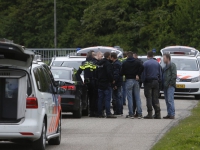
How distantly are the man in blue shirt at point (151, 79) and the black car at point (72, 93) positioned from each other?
5.75 feet

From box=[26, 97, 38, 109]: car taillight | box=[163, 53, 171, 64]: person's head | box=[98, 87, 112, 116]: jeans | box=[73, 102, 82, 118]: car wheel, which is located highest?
box=[163, 53, 171, 64]: person's head

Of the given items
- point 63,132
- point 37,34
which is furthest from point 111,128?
point 37,34

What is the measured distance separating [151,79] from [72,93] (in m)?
2.22

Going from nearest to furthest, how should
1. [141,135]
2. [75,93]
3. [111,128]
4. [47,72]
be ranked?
[47,72], [141,135], [111,128], [75,93]

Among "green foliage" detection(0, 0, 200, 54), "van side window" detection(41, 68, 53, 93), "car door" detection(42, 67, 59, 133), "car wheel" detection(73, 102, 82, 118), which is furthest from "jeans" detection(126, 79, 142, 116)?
"green foliage" detection(0, 0, 200, 54)

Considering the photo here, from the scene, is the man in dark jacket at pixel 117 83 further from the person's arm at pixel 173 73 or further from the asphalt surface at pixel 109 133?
the person's arm at pixel 173 73

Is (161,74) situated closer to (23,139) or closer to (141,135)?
(141,135)

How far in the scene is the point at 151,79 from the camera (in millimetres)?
22125

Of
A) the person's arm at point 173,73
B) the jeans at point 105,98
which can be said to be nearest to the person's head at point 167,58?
the person's arm at point 173,73

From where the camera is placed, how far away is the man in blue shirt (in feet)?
72.4

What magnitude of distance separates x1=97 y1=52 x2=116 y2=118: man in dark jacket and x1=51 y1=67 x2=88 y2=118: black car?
1.64 ft

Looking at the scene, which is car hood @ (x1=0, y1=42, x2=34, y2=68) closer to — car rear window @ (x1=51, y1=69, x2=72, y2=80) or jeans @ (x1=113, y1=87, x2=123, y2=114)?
car rear window @ (x1=51, y1=69, x2=72, y2=80)

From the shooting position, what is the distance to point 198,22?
72.6m

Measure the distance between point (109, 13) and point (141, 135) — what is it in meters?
60.9
